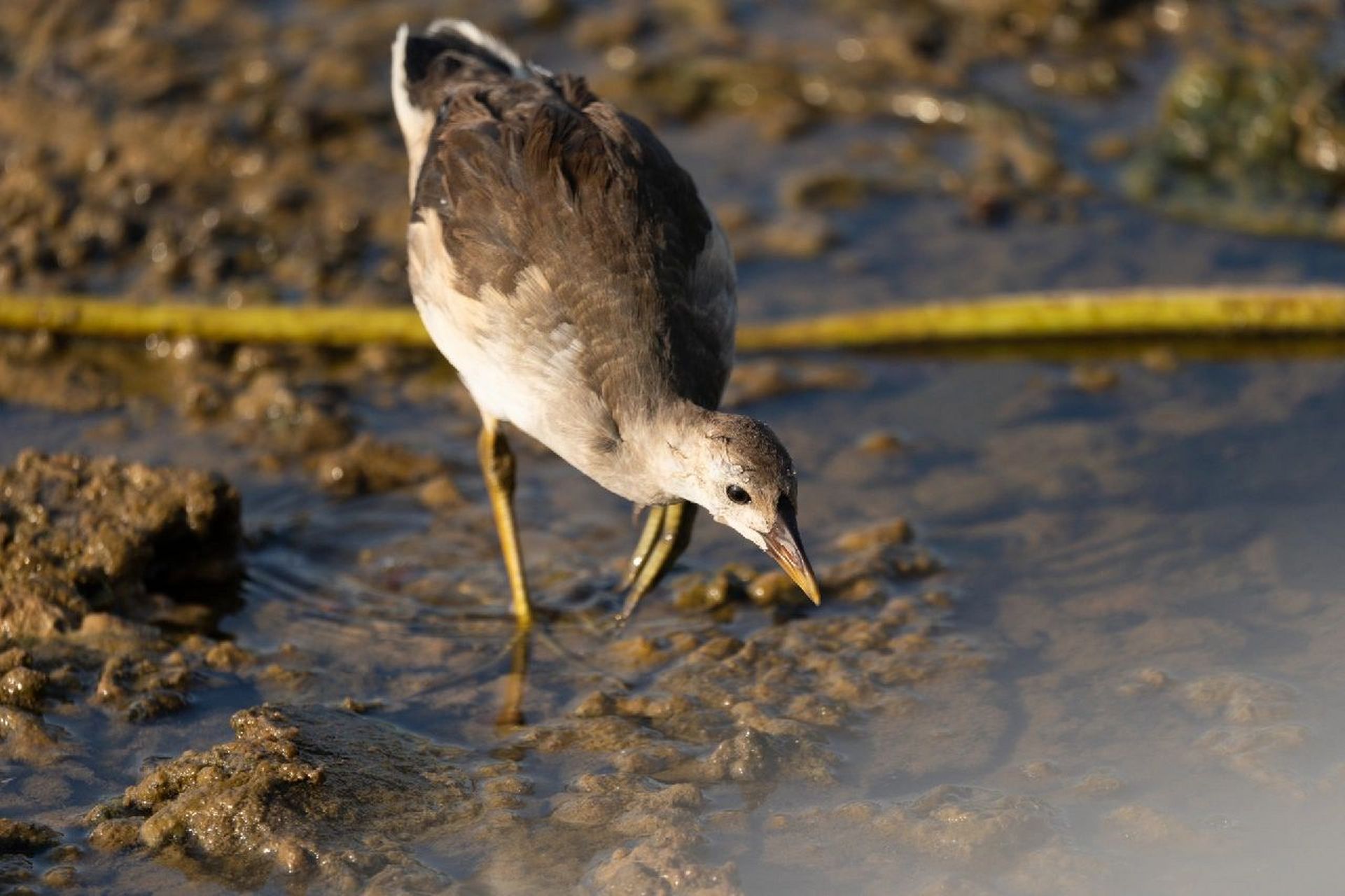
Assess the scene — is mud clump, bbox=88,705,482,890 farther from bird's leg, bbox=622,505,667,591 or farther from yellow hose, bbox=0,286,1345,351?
yellow hose, bbox=0,286,1345,351

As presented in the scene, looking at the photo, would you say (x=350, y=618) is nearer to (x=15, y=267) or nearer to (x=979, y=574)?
(x=979, y=574)

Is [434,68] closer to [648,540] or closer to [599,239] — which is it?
[599,239]

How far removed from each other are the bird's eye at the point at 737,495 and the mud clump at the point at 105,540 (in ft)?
5.57

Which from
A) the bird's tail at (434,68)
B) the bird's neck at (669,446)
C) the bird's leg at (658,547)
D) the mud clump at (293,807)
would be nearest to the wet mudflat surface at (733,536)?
the mud clump at (293,807)

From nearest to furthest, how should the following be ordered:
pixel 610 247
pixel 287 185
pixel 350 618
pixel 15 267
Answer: pixel 610 247, pixel 350 618, pixel 15 267, pixel 287 185

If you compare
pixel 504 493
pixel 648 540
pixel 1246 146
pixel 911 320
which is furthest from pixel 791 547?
pixel 1246 146

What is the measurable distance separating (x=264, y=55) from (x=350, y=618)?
151 inches

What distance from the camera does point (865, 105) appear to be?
8.12m

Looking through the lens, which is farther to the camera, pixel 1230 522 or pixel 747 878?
pixel 1230 522

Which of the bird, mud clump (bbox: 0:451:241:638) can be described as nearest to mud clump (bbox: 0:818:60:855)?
mud clump (bbox: 0:451:241:638)

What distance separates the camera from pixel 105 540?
515 centimetres

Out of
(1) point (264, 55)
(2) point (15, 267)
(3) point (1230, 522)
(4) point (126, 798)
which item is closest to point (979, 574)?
(3) point (1230, 522)

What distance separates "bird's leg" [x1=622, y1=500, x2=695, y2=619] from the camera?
5.30 m

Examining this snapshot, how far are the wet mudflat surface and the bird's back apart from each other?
84cm
